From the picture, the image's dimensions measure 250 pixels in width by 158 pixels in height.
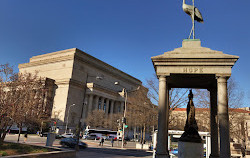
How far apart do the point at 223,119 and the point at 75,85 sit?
64.8 meters

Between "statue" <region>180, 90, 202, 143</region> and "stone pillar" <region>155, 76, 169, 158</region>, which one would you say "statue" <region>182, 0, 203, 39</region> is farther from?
"statue" <region>180, 90, 202, 143</region>

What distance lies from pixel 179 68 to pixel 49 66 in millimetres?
77205

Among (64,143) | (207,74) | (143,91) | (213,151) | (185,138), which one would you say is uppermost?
(143,91)

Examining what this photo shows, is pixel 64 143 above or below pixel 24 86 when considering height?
below

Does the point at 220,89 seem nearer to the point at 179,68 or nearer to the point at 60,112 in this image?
the point at 179,68

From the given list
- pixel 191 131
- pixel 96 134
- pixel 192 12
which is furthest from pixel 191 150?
pixel 96 134

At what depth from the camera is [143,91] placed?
39.3 meters

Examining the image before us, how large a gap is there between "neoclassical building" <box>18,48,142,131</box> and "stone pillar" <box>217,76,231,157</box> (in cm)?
5313

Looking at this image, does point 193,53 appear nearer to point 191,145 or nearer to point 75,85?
point 191,145

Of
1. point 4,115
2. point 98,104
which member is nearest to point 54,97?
point 98,104

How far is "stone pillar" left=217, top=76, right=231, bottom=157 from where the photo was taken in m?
10.1

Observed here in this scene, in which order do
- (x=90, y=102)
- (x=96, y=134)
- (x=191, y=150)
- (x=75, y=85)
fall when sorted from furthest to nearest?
1. (x=90, y=102)
2. (x=75, y=85)
3. (x=96, y=134)
4. (x=191, y=150)

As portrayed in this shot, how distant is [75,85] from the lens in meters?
71.7

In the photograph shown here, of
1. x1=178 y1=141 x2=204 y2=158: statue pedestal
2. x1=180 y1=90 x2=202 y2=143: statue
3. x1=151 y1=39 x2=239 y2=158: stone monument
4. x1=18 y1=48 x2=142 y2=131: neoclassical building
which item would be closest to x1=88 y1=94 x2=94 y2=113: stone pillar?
x1=18 y1=48 x2=142 y2=131: neoclassical building
